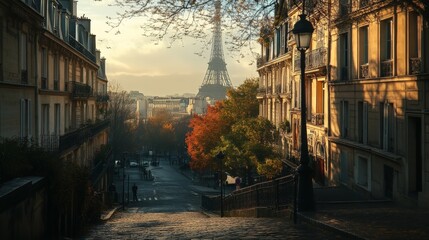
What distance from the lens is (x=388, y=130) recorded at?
19.9m

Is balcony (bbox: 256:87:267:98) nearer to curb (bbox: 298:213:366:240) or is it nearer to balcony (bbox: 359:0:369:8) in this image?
balcony (bbox: 359:0:369:8)

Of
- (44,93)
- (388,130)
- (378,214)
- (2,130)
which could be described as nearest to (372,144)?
(388,130)

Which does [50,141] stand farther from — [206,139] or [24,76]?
[206,139]

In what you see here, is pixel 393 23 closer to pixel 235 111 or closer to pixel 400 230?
pixel 400 230

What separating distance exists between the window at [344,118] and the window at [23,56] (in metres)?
14.4

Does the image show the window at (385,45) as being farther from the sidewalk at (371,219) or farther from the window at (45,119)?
the window at (45,119)

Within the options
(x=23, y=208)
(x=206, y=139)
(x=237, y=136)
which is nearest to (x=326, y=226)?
(x=23, y=208)

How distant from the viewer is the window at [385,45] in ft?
66.0

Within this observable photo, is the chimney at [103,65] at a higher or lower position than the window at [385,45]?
higher

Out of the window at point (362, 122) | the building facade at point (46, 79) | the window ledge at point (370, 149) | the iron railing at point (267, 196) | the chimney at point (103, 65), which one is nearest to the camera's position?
the iron railing at point (267, 196)

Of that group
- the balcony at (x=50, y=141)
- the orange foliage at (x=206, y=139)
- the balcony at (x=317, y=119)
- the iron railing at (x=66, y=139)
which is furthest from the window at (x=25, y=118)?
the orange foliage at (x=206, y=139)

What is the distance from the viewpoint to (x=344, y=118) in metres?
25.3

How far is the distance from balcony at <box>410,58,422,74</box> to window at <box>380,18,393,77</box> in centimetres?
219

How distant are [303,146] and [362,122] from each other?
9.57m
